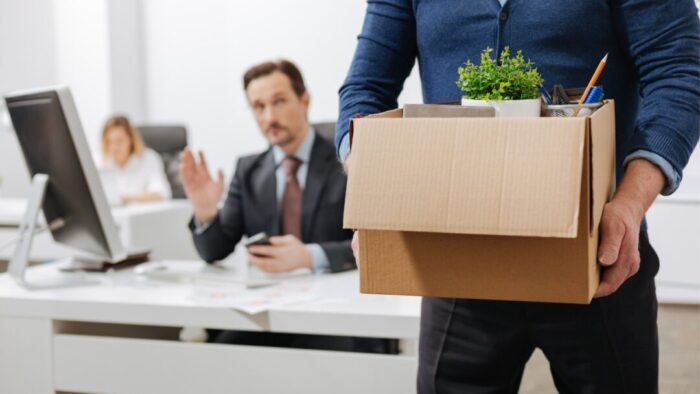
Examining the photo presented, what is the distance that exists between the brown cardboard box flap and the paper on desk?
0.85 m

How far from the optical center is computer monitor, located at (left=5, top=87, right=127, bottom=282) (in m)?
1.82

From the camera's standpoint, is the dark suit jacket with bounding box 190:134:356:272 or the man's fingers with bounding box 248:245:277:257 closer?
the man's fingers with bounding box 248:245:277:257

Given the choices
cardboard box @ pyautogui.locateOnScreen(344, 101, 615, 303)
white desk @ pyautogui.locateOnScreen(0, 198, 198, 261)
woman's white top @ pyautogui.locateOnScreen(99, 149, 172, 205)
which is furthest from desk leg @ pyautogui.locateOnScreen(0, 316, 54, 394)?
woman's white top @ pyautogui.locateOnScreen(99, 149, 172, 205)

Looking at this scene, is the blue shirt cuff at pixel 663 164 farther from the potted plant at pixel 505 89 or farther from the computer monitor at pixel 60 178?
the computer monitor at pixel 60 178

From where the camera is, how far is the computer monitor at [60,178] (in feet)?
5.96

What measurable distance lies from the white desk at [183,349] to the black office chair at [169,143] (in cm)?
305

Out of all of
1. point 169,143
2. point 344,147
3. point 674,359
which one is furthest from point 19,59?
point 344,147

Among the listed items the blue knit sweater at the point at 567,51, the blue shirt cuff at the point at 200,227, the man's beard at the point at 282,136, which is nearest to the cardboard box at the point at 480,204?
the blue knit sweater at the point at 567,51

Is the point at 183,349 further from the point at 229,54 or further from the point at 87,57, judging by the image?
the point at 87,57

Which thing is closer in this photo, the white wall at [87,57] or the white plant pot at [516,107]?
the white plant pot at [516,107]

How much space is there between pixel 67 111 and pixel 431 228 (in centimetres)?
123

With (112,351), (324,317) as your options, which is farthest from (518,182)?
(112,351)

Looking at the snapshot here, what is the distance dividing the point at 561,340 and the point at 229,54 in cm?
522

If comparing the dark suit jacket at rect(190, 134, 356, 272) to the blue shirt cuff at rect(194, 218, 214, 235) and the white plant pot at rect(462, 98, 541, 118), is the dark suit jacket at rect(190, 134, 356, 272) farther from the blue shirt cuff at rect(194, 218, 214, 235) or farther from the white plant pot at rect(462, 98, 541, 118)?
the white plant pot at rect(462, 98, 541, 118)
